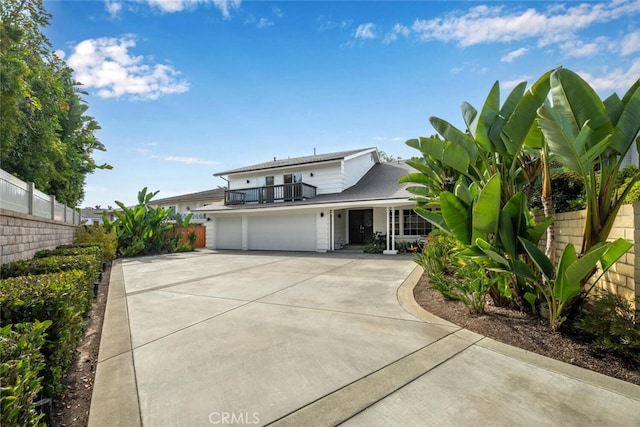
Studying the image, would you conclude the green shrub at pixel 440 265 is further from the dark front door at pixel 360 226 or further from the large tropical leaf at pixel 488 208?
the dark front door at pixel 360 226

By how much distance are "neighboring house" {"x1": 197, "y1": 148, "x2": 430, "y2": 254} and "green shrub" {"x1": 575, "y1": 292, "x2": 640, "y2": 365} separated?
35.9ft

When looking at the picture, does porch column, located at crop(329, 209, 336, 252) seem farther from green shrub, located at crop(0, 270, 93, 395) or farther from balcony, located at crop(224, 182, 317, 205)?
green shrub, located at crop(0, 270, 93, 395)

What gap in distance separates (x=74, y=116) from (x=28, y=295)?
17.9 m

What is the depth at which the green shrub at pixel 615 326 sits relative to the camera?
9.65ft

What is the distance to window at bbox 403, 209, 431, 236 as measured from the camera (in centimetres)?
1562

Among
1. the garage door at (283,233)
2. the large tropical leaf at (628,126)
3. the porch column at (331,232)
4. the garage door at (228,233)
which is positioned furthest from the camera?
the garage door at (228,233)

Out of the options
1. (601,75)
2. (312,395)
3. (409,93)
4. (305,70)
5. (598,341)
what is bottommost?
(312,395)

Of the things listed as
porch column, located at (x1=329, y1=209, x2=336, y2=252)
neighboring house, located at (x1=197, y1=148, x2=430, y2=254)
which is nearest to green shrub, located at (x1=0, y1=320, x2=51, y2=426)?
neighboring house, located at (x1=197, y1=148, x2=430, y2=254)

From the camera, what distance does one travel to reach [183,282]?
806cm

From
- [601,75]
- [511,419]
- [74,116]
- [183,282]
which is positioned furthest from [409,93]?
[74,116]

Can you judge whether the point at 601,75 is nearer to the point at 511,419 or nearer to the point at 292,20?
the point at 511,419

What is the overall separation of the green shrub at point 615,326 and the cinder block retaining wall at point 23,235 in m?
7.95

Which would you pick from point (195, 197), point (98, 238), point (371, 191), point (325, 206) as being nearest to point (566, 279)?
point (325, 206)

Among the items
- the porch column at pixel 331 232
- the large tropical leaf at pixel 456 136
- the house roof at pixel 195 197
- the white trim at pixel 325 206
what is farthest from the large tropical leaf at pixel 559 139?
the house roof at pixel 195 197
